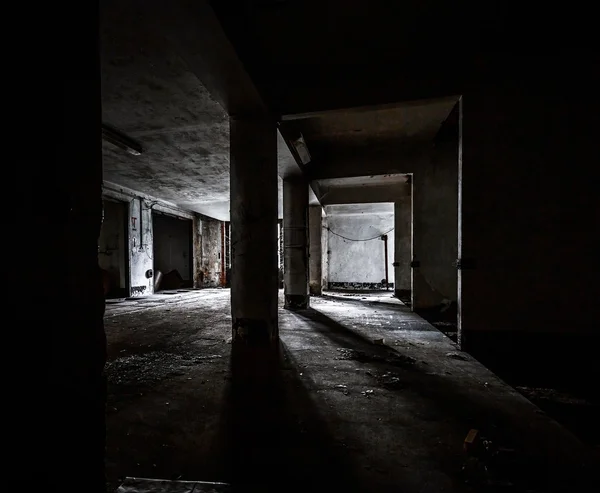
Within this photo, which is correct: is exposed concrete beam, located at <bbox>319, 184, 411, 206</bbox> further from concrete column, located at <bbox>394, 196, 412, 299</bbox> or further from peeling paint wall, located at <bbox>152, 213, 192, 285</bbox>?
peeling paint wall, located at <bbox>152, 213, 192, 285</bbox>

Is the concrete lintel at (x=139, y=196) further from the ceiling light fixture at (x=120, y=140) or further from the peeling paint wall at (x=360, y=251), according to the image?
the peeling paint wall at (x=360, y=251)

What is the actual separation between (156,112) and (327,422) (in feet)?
13.8

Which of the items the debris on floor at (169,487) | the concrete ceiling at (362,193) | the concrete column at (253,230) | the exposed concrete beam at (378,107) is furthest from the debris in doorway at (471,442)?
the concrete ceiling at (362,193)

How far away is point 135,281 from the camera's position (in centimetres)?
891

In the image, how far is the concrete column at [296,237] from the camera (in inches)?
241

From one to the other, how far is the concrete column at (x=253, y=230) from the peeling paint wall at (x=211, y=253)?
1016cm

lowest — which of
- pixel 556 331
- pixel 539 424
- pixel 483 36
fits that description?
pixel 539 424

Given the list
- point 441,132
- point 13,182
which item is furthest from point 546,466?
point 441,132

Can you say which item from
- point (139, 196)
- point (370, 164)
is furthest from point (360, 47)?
point (139, 196)

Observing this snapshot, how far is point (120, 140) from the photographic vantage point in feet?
15.5

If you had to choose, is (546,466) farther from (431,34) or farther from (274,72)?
(274,72)

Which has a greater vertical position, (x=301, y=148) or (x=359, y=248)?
(x=301, y=148)

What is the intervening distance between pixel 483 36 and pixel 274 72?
2.29 meters

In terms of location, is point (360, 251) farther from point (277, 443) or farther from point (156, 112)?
point (277, 443)
